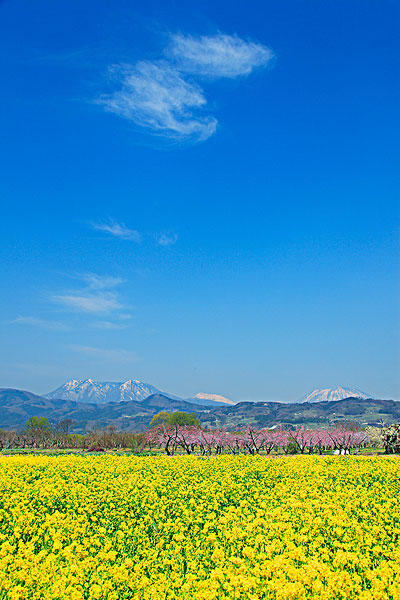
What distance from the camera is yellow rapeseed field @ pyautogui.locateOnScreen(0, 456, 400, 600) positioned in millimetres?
7320

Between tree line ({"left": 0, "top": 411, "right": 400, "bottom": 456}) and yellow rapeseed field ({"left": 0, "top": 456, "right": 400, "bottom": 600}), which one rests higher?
yellow rapeseed field ({"left": 0, "top": 456, "right": 400, "bottom": 600})

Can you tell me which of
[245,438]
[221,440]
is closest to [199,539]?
[245,438]

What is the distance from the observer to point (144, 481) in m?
21.2

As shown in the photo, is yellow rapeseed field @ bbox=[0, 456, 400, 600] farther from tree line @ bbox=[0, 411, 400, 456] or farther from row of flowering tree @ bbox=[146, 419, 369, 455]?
row of flowering tree @ bbox=[146, 419, 369, 455]

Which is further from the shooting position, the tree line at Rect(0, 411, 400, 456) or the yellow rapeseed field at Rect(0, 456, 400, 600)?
the tree line at Rect(0, 411, 400, 456)

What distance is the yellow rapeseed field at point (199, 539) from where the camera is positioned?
7320 mm

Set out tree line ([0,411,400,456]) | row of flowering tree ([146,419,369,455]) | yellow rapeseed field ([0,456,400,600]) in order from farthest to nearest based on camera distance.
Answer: row of flowering tree ([146,419,369,455]), tree line ([0,411,400,456]), yellow rapeseed field ([0,456,400,600])

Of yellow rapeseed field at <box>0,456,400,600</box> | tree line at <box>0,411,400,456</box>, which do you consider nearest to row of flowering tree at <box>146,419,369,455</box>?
tree line at <box>0,411,400,456</box>

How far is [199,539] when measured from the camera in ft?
A: 38.0

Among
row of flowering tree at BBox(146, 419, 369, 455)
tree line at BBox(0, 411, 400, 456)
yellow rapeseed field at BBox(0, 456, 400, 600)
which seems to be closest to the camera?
yellow rapeseed field at BBox(0, 456, 400, 600)

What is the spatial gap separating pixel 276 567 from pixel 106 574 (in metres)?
3.28

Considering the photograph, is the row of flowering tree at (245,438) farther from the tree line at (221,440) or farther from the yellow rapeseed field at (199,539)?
the yellow rapeseed field at (199,539)

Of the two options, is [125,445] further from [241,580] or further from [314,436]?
[241,580]

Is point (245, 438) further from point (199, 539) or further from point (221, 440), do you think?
point (199, 539)
